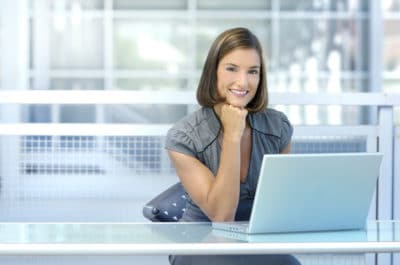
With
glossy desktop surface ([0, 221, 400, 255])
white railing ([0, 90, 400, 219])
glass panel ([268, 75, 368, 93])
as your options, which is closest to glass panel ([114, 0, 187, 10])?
glass panel ([268, 75, 368, 93])

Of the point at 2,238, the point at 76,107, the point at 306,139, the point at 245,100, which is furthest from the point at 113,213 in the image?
the point at 76,107

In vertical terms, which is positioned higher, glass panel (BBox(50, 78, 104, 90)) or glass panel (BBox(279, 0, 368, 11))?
glass panel (BBox(279, 0, 368, 11))

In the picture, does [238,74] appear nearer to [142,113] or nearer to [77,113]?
[142,113]

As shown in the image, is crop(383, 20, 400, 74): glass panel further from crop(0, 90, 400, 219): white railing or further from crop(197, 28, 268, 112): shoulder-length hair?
crop(197, 28, 268, 112): shoulder-length hair

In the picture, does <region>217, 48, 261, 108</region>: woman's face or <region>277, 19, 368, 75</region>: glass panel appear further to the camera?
<region>277, 19, 368, 75</region>: glass panel

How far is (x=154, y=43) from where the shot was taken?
8.03 meters

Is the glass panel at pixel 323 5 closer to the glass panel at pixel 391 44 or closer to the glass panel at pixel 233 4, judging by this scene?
the glass panel at pixel 233 4

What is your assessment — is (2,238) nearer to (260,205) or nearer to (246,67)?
(260,205)

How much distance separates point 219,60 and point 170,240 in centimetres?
68

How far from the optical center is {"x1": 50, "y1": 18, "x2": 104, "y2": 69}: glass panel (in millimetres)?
Result: 7879

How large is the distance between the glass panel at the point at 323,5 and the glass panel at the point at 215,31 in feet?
0.87

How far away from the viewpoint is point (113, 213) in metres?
3.65

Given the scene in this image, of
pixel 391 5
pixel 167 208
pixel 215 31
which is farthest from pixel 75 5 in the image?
pixel 167 208

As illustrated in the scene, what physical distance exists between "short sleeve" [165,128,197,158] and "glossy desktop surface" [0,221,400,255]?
0.80 feet
